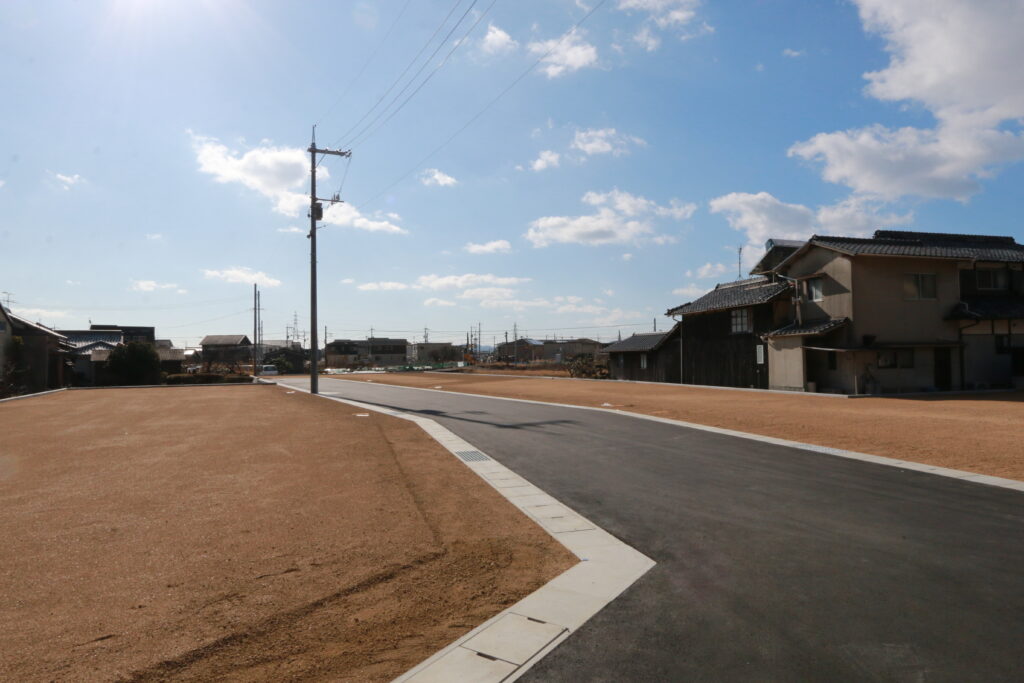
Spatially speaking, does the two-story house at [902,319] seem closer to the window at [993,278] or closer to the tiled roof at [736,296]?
the window at [993,278]

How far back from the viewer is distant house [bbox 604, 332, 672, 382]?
36.1 m

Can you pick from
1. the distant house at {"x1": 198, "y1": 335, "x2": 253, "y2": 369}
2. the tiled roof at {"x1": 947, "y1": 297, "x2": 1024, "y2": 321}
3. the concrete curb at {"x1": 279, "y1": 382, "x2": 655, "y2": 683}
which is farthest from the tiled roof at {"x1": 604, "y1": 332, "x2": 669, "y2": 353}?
the distant house at {"x1": 198, "y1": 335, "x2": 253, "y2": 369}

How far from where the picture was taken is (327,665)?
3.14 meters

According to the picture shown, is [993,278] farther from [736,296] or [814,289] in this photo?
[736,296]

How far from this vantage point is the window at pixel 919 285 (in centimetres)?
2416

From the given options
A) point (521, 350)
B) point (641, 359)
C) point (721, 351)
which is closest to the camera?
point (721, 351)

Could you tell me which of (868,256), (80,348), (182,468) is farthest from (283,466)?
(80,348)

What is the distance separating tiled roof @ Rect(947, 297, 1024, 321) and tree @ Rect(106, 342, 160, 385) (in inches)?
1868

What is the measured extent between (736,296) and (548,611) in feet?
97.3

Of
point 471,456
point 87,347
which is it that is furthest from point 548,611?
point 87,347

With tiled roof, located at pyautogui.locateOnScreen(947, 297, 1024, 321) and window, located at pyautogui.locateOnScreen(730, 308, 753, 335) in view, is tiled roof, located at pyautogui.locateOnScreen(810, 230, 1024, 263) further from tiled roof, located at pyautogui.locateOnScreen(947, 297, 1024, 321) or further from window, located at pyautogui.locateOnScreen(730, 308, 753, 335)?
window, located at pyautogui.locateOnScreen(730, 308, 753, 335)

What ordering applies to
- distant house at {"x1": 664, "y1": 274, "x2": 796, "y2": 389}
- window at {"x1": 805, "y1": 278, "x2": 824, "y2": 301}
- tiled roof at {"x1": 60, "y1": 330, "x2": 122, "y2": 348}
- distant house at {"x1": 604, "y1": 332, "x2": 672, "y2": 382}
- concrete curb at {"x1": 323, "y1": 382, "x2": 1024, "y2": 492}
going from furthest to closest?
1. tiled roof at {"x1": 60, "y1": 330, "x2": 122, "y2": 348}
2. distant house at {"x1": 604, "y1": 332, "x2": 672, "y2": 382}
3. distant house at {"x1": 664, "y1": 274, "x2": 796, "y2": 389}
4. window at {"x1": 805, "y1": 278, "x2": 824, "y2": 301}
5. concrete curb at {"x1": 323, "y1": 382, "x2": 1024, "y2": 492}

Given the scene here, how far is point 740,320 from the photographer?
29.4 m

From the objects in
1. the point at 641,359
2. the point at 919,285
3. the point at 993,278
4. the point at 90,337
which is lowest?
the point at 641,359
